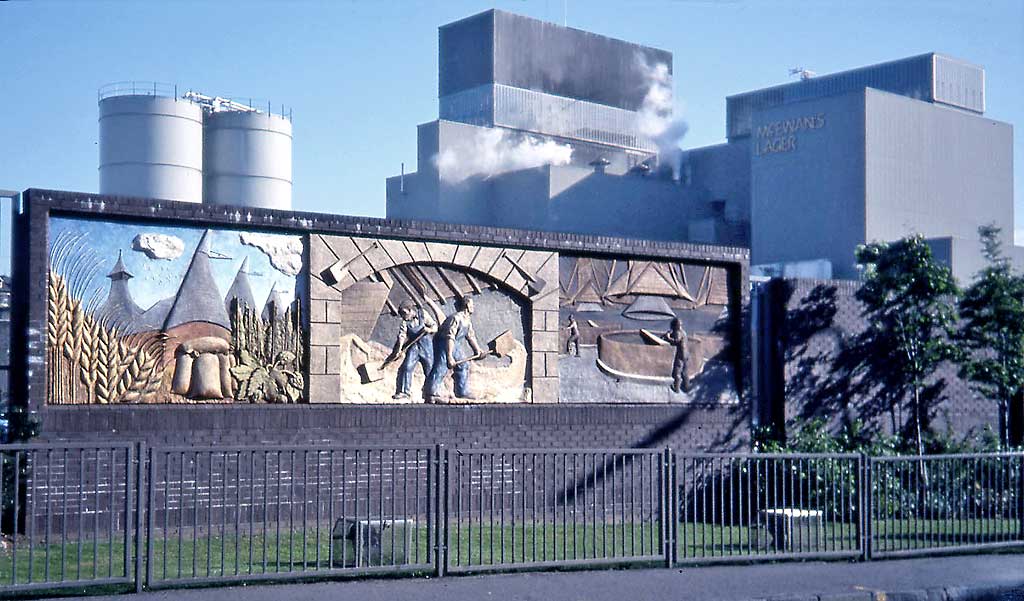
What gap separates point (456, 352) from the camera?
1667 centimetres

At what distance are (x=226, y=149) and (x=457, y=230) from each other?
2604 centimetres

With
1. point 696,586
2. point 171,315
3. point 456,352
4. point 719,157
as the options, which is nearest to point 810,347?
point 456,352

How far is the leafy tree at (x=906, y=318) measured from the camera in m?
20.4

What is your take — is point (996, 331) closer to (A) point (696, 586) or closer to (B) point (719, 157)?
(A) point (696, 586)

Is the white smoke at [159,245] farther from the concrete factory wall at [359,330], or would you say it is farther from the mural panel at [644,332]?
the mural panel at [644,332]

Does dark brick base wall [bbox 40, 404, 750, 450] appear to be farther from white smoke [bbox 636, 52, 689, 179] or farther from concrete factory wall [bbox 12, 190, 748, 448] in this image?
white smoke [bbox 636, 52, 689, 179]

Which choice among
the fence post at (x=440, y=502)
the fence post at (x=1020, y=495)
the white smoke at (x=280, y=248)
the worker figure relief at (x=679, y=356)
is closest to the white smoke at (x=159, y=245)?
the white smoke at (x=280, y=248)

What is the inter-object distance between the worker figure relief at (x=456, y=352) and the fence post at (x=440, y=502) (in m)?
4.50

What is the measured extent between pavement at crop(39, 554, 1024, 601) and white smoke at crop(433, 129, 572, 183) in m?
46.1

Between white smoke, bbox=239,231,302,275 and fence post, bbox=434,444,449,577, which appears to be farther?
white smoke, bbox=239,231,302,275

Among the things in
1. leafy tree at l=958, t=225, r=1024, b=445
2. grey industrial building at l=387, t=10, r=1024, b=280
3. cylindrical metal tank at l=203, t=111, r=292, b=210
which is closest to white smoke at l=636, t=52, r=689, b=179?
grey industrial building at l=387, t=10, r=1024, b=280

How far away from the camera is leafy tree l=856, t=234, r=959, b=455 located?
2042cm

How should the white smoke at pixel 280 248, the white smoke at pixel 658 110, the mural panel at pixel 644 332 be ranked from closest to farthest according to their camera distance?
the white smoke at pixel 280 248, the mural panel at pixel 644 332, the white smoke at pixel 658 110

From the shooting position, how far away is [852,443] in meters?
20.5
